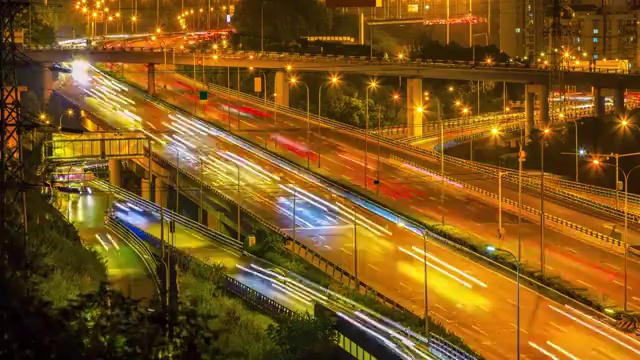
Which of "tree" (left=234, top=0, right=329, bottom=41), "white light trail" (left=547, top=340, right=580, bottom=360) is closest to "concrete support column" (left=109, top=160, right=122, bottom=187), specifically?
"tree" (left=234, top=0, right=329, bottom=41)

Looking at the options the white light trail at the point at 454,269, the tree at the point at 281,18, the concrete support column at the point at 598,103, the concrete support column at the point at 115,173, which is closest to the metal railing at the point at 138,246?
the white light trail at the point at 454,269

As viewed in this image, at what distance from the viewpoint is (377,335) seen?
124ft

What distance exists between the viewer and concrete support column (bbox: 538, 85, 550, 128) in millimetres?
103569

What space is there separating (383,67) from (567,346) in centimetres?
6601

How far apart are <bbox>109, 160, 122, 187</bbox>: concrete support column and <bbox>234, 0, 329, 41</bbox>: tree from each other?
4641 centimetres

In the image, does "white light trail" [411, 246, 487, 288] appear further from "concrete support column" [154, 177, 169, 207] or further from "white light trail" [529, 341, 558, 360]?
"concrete support column" [154, 177, 169, 207]

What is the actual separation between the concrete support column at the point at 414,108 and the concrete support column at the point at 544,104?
11.6m

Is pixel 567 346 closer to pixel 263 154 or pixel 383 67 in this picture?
pixel 263 154

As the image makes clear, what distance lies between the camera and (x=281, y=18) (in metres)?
128

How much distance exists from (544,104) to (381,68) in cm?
1612

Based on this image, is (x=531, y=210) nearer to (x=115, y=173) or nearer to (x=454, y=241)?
(x=454, y=241)

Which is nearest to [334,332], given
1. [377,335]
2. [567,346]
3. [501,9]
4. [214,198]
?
[377,335]

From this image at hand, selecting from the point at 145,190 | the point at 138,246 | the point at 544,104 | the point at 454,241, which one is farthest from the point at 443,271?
the point at 544,104

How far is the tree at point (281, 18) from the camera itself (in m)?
128
